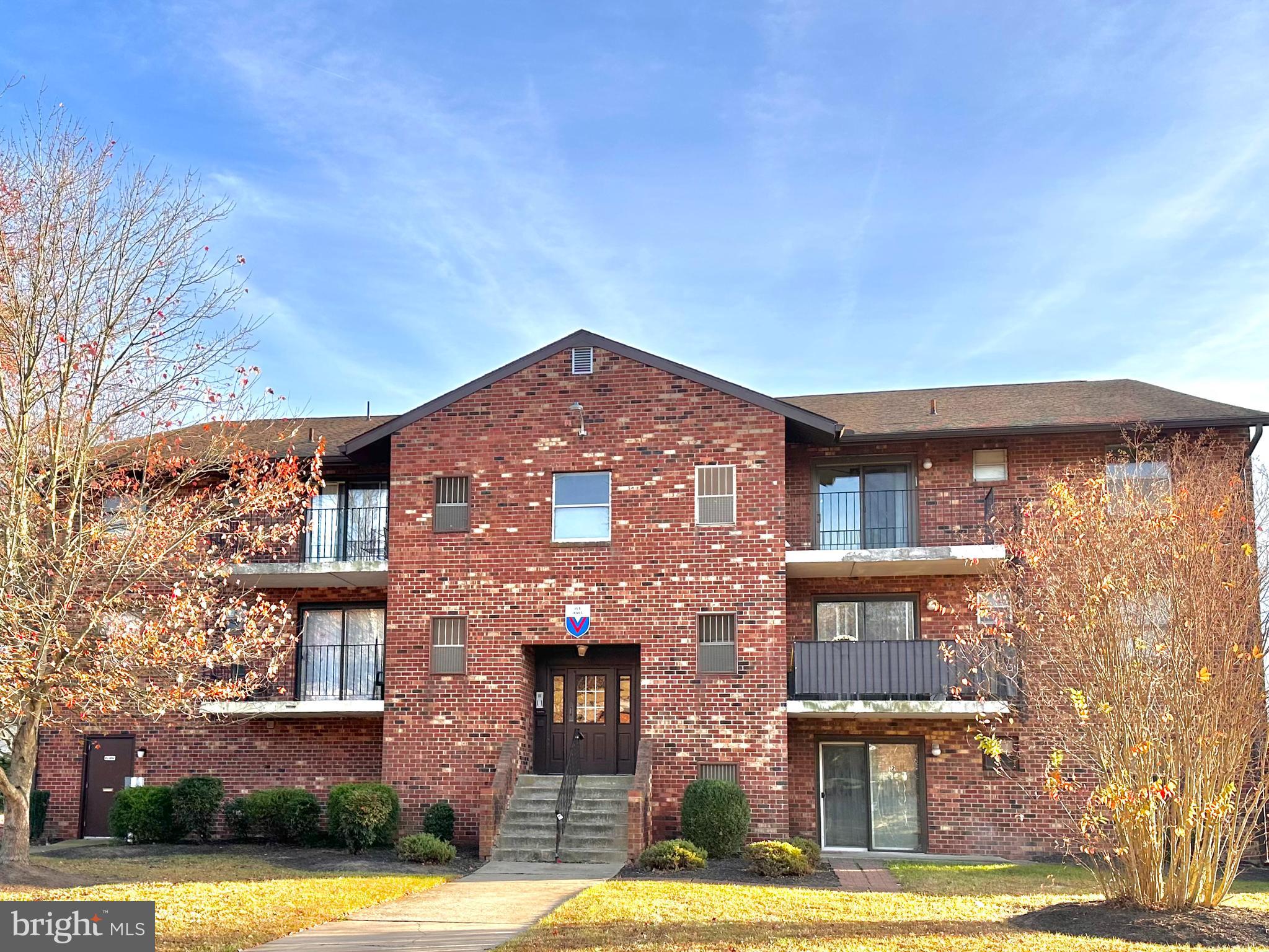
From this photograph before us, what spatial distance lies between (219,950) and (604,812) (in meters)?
9.24

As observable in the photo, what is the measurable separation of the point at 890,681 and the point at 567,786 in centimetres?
531

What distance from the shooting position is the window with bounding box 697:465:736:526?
68.2ft

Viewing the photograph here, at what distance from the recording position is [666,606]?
20.7m

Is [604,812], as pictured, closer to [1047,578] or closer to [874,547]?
[874,547]

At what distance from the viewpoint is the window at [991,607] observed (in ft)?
57.5

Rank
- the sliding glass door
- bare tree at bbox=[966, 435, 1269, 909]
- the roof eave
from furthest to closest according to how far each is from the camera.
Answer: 1. the sliding glass door
2. the roof eave
3. bare tree at bbox=[966, 435, 1269, 909]

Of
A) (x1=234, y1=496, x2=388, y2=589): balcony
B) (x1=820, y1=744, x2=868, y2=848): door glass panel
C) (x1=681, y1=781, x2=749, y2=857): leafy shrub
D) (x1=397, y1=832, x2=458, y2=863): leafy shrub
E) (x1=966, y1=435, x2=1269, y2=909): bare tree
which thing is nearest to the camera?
(x1=966, y1=435, x2=1269, y2=909): bare tree

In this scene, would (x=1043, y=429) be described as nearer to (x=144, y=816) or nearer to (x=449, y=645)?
(x=449, y=645)

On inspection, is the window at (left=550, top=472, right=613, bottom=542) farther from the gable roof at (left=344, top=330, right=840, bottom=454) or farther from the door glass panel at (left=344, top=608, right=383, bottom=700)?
the door glass panel at (left=344, top=608, right=383, bottom=700)

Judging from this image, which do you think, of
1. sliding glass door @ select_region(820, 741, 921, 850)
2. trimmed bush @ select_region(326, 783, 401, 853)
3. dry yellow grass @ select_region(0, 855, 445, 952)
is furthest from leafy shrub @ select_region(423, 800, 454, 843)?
sliding glass door @ select_region(820, 741, 921, 850)

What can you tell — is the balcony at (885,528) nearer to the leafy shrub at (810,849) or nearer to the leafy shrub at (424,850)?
the leafy shrub at (810,849)

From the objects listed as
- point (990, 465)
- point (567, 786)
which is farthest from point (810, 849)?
point (990, 465)

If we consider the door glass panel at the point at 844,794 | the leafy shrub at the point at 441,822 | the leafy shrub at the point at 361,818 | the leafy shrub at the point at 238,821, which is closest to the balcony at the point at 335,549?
the leafy shrub at the point at 238,821

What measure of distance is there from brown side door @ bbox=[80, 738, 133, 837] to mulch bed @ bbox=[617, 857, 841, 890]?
10356 millimetres
